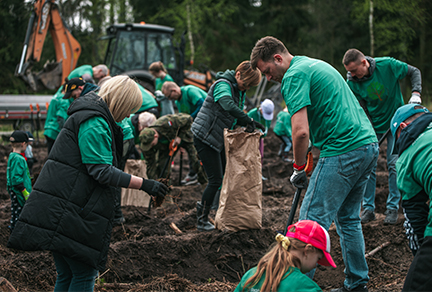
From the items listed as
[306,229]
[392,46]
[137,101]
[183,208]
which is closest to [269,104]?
[183,208]

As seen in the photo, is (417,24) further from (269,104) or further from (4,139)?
(4,139)

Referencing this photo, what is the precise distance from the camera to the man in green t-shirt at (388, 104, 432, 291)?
74.6 inches

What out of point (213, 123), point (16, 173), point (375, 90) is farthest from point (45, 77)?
point (375, 90)

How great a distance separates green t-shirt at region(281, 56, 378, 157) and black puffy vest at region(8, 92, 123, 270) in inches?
46.0

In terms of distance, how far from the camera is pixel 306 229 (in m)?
1.89

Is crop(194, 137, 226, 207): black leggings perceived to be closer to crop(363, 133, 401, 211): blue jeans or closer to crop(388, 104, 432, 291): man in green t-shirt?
crop(363, 133, 401, 211): blue jeans

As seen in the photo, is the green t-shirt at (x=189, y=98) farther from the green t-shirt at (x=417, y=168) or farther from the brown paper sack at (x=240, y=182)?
the green t-shirt at (x=417, y=168)

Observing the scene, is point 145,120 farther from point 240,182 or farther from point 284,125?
point 284,125

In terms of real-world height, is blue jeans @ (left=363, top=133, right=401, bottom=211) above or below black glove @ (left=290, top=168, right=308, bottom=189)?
below

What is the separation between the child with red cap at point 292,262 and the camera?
5.53 ft

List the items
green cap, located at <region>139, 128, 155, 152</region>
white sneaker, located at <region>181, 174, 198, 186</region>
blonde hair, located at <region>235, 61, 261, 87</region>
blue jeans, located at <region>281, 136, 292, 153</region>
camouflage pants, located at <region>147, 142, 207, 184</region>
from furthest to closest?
blue jeans, located at <region>281, 136, 292, 153</region> < white sneaker, located at <region>181, 174, 198, 186</region> < camouflage pants, located at <region>147, 142, 207, 184</region> < green cap, located at <region>139, 128, 155, 152</region> < blonde hair, located at <region>235, 61, 261, 87</region>

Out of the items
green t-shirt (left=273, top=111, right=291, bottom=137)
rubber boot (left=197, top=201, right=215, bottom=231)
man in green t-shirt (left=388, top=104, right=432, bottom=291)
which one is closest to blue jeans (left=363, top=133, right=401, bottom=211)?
rubber boot (left=197, top=201, right=215, bottom=231)

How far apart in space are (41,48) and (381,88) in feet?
34.4

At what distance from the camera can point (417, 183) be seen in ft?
6.64
